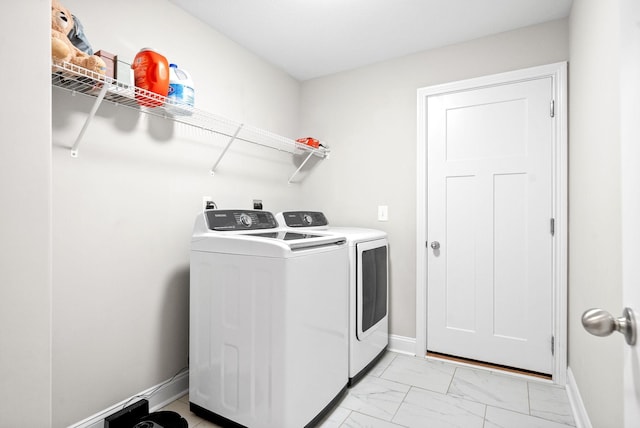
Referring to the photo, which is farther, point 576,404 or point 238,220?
point 238,220

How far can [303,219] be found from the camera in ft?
8.34

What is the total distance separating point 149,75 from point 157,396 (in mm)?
1685

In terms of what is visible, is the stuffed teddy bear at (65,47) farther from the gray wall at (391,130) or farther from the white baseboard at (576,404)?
the white baseboard at (576,404)

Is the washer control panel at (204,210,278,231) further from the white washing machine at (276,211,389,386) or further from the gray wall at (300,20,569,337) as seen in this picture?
the gray wall at (300,20,569,337)

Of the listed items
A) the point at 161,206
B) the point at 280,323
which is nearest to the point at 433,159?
the point at 280,323

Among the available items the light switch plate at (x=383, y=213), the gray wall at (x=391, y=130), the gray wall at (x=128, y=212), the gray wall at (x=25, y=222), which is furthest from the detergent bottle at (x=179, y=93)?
the light switch plate at (x=383, y=213)

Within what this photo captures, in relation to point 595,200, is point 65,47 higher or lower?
higher

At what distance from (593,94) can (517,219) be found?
0.96m

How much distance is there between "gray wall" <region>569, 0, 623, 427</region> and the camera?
3.78 ft

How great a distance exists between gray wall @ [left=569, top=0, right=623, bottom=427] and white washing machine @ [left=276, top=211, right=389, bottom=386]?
1133 millimetres

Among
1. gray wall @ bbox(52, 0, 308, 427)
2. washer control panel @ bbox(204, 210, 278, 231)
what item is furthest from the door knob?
gray wall @ bbox(52, 0, 308, 427)

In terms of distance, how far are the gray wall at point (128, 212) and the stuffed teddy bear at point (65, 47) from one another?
0.24 meters

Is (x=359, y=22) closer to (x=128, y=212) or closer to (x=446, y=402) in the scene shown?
(x=128, y=212)

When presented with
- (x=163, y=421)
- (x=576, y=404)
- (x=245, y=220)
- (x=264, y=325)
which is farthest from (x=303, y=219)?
(x=576, y=404)
